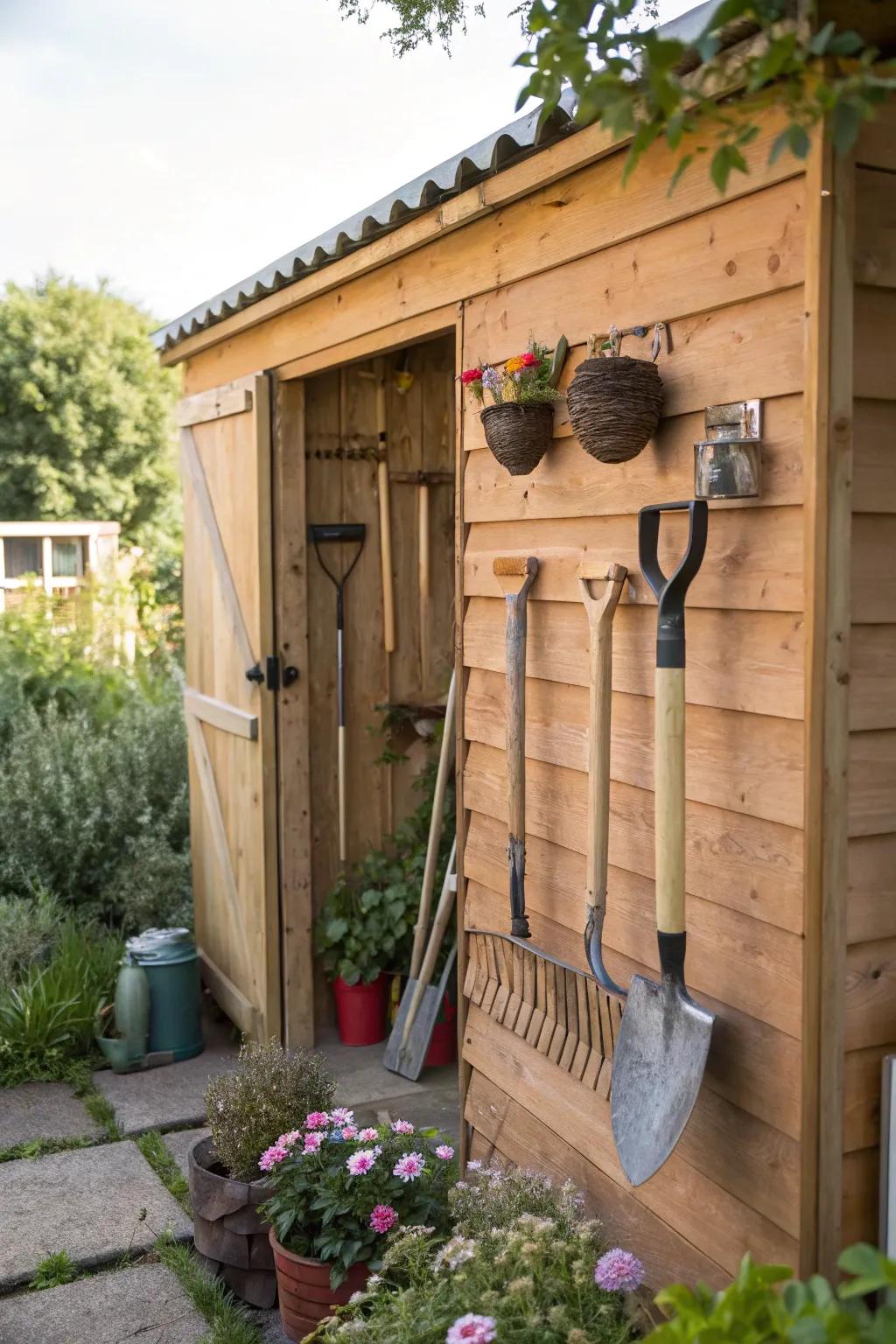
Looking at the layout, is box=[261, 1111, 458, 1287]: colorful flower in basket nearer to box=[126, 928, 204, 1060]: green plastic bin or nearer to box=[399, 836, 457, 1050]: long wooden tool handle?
box=[399, 836, 457, 1050]: long wooden tool handle

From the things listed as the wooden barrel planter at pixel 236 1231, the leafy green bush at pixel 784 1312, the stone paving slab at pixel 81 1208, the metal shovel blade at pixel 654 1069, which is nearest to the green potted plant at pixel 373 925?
the stone paving slab at pixel 81 1208

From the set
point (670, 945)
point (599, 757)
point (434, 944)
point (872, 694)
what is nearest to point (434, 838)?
point (434, 944)

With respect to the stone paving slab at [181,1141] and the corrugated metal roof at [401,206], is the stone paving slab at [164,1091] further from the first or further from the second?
the corrugated metal roof at [401,206]

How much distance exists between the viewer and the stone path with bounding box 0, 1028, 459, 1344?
2.98m

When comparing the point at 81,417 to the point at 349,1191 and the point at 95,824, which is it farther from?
the point at 349,1191

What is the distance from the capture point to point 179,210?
18.5m

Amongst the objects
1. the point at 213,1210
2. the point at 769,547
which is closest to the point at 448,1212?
the point at 213,1210

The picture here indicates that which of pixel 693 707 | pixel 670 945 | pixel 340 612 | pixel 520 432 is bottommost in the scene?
pixel 670 945

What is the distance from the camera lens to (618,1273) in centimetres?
227

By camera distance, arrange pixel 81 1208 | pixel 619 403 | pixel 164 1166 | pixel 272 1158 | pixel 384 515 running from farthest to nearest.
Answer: pixel 384 515, pixel 164 1166, pixel 81 1208, pixel 272 1158, pixel 619 403

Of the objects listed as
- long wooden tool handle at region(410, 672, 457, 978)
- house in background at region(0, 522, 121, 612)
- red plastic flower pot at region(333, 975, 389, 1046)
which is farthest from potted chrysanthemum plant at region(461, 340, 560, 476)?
house in background at region(0, 522, 121, 612)

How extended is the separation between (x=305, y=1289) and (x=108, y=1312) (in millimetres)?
608

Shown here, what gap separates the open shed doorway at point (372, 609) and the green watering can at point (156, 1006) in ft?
1.31

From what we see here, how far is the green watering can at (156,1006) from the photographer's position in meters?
4.52
